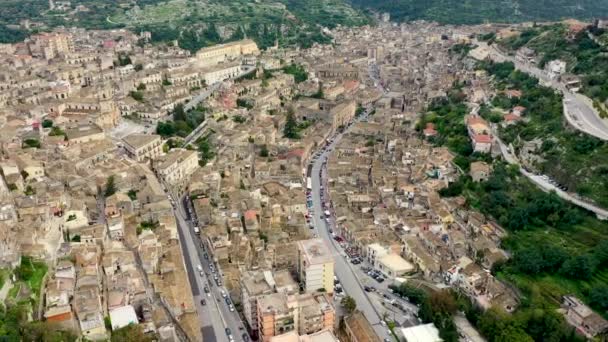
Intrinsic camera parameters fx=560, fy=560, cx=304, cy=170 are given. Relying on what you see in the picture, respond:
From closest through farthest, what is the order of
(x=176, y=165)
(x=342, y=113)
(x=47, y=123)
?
(x=176, y=165), (x=47, y=123), (x=342, y=113)

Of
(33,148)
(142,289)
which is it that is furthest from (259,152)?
(142,289)

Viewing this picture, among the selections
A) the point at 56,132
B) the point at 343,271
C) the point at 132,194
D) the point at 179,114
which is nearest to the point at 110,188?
the point at 132,194

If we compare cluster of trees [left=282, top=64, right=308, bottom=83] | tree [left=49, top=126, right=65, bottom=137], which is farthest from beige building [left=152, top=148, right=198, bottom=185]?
cluster of trees [left=282, top=64, right=308, bottom=83]

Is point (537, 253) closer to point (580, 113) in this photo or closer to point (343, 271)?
point (343, 271)

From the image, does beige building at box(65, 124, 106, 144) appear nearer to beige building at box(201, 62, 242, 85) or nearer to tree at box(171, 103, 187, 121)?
tree at box(171, 103, 187, 121)

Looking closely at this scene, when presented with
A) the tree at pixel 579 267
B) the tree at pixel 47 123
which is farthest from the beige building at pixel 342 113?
the tree at pixel 579 267

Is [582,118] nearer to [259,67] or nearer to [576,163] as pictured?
[576,163]
